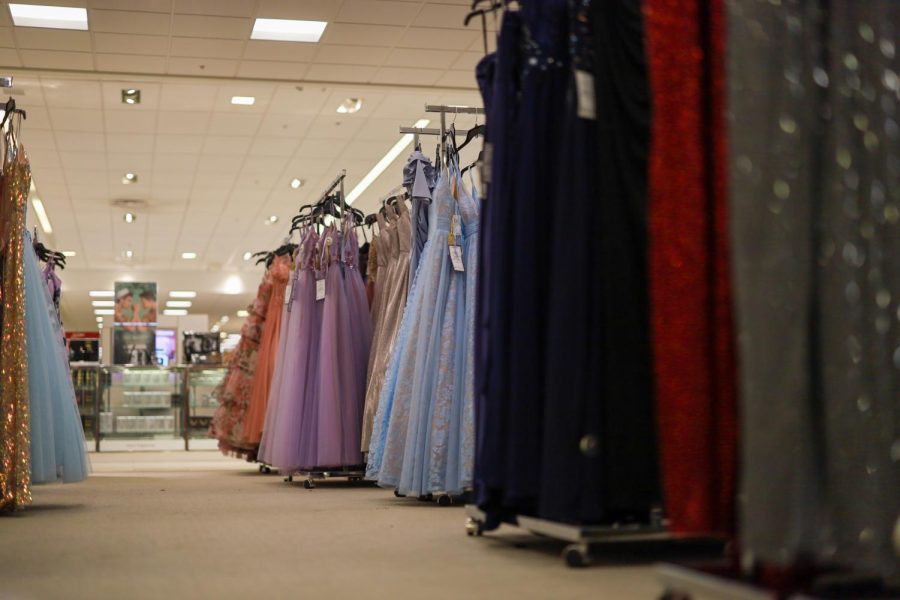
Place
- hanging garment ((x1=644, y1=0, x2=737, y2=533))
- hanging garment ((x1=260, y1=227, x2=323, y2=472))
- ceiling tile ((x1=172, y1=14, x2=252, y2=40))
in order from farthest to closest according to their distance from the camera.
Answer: ceiling tile ((x1=172, y1=14, x2=252, y2=40)) < hanging garment ((x1=260, y1=227, x2=323, y2=472)) < hanging garment ((x1=644, y1=0, x2=737, y2=533))

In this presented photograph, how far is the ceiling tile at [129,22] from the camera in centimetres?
798

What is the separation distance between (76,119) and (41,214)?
5.73 metres

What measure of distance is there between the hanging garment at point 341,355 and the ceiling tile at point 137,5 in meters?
2.41

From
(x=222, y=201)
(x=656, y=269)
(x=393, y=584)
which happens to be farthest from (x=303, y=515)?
(x=222, y=201)

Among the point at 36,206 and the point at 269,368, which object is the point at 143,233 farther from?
the point at 269,368

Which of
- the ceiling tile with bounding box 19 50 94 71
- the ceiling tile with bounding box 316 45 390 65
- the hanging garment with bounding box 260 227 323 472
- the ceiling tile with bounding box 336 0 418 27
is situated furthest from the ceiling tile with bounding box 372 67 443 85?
the hanging garment with bounding box 260 227 323 472

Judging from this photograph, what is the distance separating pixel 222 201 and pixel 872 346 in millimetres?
14534

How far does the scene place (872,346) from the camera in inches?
69.6

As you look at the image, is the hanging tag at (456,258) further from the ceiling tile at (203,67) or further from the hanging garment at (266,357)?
the ceiling tile at (203,67)

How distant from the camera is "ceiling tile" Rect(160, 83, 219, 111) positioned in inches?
391

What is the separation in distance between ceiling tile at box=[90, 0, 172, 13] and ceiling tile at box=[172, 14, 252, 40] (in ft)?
0.63

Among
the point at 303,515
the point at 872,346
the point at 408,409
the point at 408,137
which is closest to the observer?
the point at 872,346

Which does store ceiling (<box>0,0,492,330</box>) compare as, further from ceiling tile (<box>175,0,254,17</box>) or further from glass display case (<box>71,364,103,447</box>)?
glass display case (<box>71,364,103,447</box>)

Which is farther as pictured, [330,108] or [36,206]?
[36,206]
